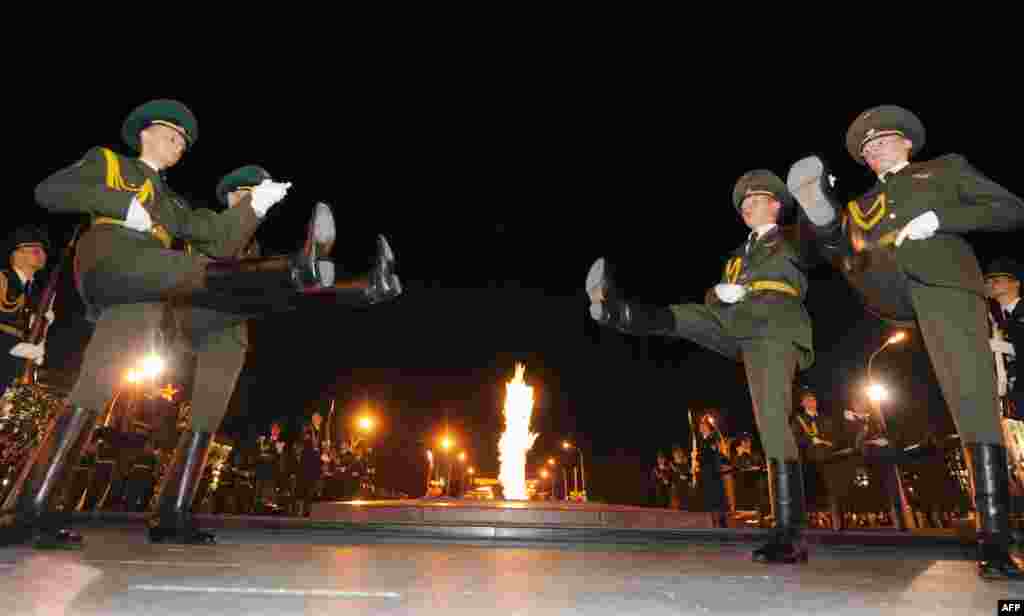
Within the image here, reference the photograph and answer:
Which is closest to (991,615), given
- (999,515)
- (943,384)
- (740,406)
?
(999,515)

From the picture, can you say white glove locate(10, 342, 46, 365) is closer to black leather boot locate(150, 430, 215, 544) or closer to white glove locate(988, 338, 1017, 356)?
black leather boot locate(150, 430, 215, 544)

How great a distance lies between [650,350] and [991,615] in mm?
21924

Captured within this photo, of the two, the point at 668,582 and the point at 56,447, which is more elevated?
the point at 56,447

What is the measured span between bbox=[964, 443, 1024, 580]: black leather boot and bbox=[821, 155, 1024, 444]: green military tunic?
0.07 meters

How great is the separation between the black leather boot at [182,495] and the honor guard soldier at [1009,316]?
611 centimetres

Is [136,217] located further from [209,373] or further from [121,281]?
[209,373]

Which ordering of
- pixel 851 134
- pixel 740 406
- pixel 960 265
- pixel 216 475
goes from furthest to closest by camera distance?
1. pixel 740 406
2. pixel 216 475
3. pixel 851 134
4. pixel 960 265

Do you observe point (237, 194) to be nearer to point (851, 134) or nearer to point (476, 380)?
point (851, 134)

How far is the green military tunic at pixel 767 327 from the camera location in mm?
3512

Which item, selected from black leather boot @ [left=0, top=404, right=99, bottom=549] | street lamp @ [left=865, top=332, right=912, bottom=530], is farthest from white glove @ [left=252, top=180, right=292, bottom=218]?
street lamp @ [left=865, top=332, right=912, bottom=530]

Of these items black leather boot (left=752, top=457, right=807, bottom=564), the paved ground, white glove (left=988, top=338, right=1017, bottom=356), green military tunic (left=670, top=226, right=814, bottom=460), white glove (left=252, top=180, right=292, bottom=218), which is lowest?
the paved ground

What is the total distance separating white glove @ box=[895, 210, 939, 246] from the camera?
286cm

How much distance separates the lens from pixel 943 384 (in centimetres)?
296

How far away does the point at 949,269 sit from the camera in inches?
114
